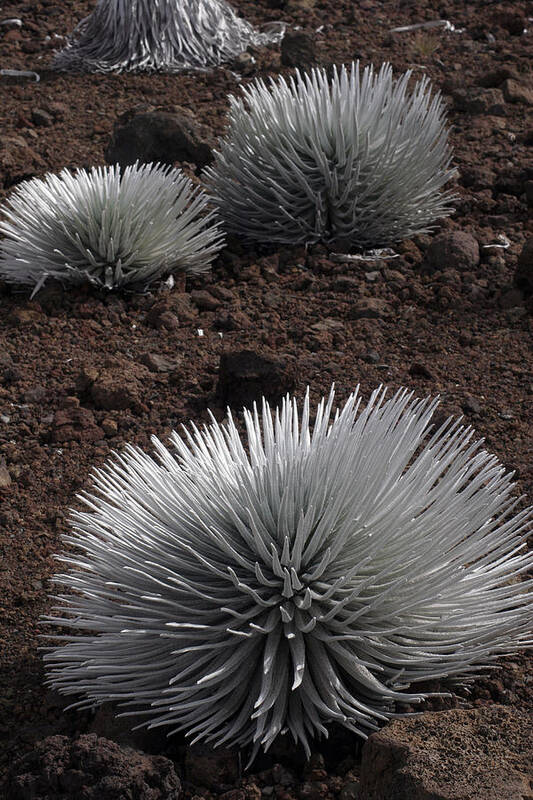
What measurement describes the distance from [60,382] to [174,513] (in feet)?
4.64

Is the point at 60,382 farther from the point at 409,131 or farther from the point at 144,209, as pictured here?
the point at 409,131

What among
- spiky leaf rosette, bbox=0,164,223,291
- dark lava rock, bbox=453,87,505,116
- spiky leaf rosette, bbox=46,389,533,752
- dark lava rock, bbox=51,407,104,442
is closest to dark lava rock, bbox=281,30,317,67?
dark lava rock, bbox=453,87,505,116

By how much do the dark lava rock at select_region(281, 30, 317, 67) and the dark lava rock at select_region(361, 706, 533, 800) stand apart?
14.8 feet

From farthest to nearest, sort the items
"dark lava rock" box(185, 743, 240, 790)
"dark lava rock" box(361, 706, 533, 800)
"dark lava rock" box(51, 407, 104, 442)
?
"dark lava rock" box(51, 407, 104, 442)
"dark lava rock" box(185, 743, 240, 790)
"dark lava rock" box(361, 706, 533, 800)

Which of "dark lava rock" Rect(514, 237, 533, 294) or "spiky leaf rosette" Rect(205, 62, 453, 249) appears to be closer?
"dark lava rock" Rect(514, 237, 533, 294)

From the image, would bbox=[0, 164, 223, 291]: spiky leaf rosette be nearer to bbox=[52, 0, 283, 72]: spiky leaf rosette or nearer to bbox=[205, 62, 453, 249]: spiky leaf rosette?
bbox=[205, 62, 453, 249]: spiky leaf rosette

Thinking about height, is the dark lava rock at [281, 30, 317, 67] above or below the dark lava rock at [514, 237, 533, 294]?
above

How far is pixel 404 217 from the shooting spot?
4.03 meters

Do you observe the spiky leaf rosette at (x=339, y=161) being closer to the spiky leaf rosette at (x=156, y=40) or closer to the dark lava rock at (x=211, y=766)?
the spiky leaf rosette at (x=156, y=40)

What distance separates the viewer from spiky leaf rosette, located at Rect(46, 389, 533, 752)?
6.04ft

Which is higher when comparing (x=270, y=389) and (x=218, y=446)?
(x=270, y=389)

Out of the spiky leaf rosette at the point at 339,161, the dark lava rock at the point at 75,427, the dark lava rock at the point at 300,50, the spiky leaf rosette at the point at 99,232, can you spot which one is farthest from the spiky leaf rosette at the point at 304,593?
the dark lava rock at the point at 300,50

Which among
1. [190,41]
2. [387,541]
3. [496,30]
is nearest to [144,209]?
[387,541]

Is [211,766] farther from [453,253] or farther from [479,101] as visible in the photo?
[479,101]
